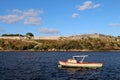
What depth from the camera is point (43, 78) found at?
7619 centimetres

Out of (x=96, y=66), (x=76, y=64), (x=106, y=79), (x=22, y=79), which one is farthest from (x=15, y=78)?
(x=96, y=66)

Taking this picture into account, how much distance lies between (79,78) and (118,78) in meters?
10.7

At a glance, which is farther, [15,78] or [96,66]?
[96,66]

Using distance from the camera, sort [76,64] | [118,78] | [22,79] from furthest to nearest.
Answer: [76,64] → [118,78] → [22,79]

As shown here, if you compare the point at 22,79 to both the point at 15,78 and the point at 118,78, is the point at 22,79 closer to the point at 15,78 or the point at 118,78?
the point at 15,78

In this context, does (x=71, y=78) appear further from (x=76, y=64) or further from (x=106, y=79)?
(x=76, y=64)

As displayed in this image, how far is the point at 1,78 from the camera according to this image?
7481 cm

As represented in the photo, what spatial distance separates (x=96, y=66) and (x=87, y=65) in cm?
418

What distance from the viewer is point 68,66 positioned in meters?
107

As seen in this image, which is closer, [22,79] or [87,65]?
[22,79]

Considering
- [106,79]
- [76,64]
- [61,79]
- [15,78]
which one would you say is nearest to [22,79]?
[15,78]

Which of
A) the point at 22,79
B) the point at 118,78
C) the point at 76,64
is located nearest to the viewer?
the point at 22,79

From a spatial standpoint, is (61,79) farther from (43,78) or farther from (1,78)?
(1,78)

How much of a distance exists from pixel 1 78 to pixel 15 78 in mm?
3623
